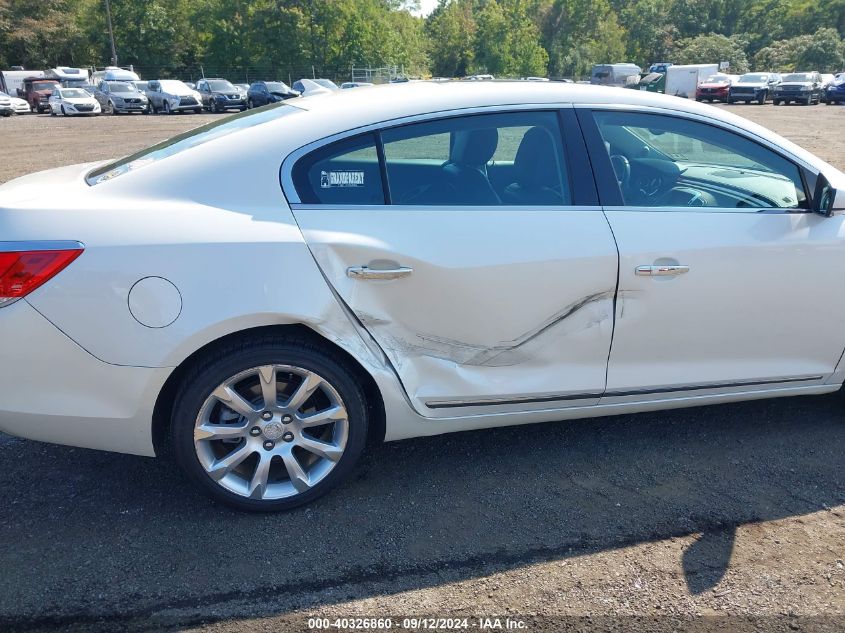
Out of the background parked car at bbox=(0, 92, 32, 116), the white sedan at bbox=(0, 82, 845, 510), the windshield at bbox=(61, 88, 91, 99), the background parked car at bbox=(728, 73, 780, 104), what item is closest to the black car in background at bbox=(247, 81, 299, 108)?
the windshield at bbox=(61, 88, 91, 99)

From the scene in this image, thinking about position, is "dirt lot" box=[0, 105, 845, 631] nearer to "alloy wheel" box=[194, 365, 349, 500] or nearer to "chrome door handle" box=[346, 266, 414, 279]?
Result: "alloy wheel" box=[194, 365, 349, 500]

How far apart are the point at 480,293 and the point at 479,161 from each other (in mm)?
655

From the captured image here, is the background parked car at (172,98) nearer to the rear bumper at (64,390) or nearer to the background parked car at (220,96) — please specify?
the background parked car at (220,96)

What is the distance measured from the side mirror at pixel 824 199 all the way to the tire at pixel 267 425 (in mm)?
2177

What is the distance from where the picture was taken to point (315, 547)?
2799 millimetres

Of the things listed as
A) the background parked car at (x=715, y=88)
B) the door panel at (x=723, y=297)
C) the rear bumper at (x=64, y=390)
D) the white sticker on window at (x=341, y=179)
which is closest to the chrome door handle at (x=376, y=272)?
the white sticker on window at (x=341, y=179)

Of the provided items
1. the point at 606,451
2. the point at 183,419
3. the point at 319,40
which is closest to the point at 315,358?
the point at 183,419

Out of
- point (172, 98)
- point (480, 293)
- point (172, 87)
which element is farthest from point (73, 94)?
point (480, 293)

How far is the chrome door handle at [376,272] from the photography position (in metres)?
2.78

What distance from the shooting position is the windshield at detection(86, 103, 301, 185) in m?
3.09

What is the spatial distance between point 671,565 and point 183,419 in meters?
1.90

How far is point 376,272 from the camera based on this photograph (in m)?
2.79

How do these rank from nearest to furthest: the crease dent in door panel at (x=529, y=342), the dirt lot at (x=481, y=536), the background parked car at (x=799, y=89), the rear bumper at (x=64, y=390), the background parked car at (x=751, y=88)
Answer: the dirt lot at (x=481, y=536)
the rear bumper at (x=64, y=390)
the crease dent in door panel at (x=529, y=342)
the background parked car at (x=799, y=89)
the background parked car at (x=751, y=88)

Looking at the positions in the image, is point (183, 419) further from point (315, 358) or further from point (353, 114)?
point (353, 114)
